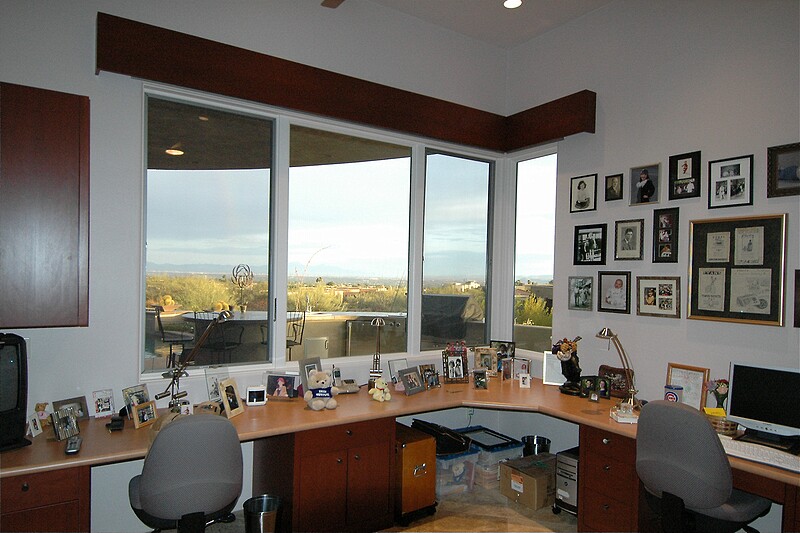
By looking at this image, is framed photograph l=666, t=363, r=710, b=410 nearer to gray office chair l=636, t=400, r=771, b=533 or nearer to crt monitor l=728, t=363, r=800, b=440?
crt monitor l=728, t=363, r=800, b=440

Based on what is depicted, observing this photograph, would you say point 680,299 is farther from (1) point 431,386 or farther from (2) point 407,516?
(2) point 407,516

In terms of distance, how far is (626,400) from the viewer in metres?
3.27

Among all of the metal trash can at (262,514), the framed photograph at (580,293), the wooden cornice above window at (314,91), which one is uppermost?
the wooden cornice above window at (314,91)

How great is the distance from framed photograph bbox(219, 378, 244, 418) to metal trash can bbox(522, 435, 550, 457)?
2.33 m

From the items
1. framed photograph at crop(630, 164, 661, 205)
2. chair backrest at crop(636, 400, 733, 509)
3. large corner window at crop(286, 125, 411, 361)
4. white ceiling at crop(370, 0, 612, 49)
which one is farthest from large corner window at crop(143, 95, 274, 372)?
framed photograph at crop(630, 164, 661, 205)

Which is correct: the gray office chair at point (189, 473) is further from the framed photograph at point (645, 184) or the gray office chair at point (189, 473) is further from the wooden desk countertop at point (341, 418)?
the framed photograph at point (645, 184)

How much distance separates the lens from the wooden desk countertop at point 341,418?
221 centimetres

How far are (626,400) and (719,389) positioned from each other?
1.79ft

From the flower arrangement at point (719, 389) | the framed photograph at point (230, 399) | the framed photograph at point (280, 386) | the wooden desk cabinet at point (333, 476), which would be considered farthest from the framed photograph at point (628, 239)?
the framed photograph at point (230, 399)

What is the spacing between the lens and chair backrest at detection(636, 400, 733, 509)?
7.25 feet

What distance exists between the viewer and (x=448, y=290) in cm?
444

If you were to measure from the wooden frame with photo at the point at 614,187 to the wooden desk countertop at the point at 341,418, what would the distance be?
57.1 inches

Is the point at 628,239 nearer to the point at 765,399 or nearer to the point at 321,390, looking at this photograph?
the point at 765,399

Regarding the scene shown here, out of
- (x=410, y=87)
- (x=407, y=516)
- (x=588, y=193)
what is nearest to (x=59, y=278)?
A: (x=407, y=516)
